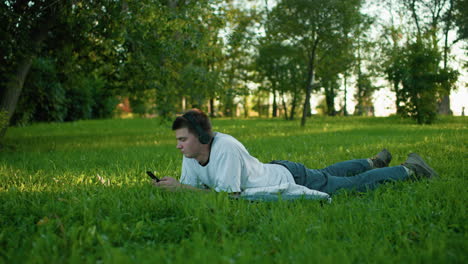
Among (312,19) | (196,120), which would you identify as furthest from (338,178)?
(312,19)

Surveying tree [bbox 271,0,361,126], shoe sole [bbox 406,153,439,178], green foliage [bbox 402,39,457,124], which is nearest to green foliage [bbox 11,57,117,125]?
tree [bbox 271,0,361,126]

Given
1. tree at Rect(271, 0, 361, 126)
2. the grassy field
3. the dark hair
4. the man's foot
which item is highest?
tree at Rect(271, 0, 361, 126)

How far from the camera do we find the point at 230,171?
395 cm

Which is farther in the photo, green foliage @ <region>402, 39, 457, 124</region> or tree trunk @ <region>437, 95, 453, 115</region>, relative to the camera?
tree trunk @ <region>437, 95, 453, 115</region>

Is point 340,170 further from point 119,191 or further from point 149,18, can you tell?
point 149,18

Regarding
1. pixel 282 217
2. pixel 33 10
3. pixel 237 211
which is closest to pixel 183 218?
pixel 237 211

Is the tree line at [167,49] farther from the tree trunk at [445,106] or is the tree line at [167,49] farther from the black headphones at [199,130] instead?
the tree trunk at [445,106]

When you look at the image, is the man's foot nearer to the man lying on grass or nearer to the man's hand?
the man lying on grass

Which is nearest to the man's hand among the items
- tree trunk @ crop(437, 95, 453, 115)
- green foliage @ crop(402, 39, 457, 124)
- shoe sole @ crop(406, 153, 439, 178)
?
shoe sole @ crop(406, 153, 439, 178)

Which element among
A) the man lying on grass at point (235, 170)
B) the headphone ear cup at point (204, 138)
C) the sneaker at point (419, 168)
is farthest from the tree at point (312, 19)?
the headphone ear cup at point (204, 138)

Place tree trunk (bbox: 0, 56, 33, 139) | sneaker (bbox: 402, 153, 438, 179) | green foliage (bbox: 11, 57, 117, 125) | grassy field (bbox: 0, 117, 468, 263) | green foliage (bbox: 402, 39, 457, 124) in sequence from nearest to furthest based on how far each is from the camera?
grassy field (bbox: 0, 117, 468, 263), sneaker (bbox: 402, 153, 438, 179), tree trunk (bbox: 0, 56, 33, 139), green foliage (bbox: 11, 57, 117, 125), green foliage (bbox: 402, 39, 457, 124)

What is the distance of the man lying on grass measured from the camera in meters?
3.98

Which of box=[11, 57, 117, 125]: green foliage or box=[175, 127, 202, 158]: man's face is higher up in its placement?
box=[11, 57, 117, 125]: green foliage

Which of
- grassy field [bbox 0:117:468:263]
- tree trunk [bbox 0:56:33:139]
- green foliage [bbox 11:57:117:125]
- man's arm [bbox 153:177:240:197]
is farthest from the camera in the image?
green foliage [bbox 11:57:117:125]
